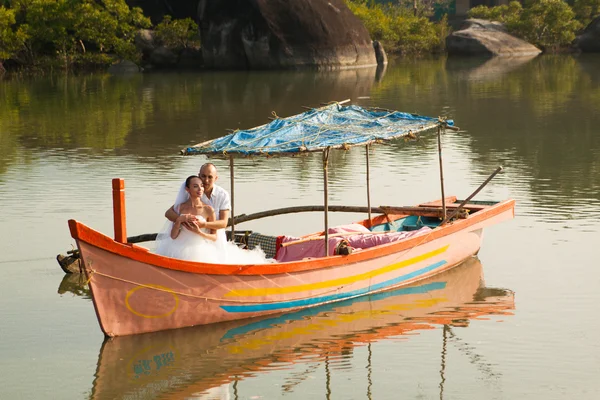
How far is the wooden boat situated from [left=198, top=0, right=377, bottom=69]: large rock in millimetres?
33629

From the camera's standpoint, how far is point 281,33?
4584cm

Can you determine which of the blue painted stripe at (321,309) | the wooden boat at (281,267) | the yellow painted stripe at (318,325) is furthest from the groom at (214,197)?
the yellow painted stripe at (318,325)

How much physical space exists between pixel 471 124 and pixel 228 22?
23466 millimetres

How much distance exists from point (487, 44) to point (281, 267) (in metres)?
48.1

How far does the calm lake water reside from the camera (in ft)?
29.1

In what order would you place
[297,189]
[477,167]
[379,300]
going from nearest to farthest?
[379,300] → [297,189] → [477,167]

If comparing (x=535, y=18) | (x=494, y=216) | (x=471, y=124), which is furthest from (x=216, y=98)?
(x=535, y=18)

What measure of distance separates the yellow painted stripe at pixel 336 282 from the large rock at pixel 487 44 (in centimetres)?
4567

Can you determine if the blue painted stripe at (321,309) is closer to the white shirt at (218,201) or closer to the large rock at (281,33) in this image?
the white shirt at (218,201)

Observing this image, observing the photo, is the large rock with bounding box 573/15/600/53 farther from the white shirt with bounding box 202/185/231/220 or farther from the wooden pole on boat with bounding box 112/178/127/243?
the wooden pole on boat with bounding box 112/178/127/243

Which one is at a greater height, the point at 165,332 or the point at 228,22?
the point at 228,22

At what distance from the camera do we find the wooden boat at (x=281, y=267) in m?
9.30

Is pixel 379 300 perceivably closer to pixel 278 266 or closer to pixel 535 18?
pixel 278 266

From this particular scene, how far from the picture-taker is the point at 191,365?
9.28 m
